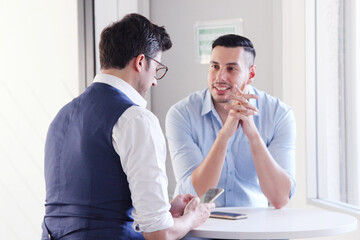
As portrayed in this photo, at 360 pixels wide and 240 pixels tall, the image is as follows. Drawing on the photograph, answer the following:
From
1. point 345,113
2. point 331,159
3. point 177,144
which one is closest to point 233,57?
point 177,144

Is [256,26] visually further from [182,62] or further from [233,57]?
[233,57]

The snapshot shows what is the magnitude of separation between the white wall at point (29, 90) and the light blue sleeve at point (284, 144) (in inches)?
55.7

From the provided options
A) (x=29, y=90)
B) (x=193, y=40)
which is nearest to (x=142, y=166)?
(x=29, y=90)

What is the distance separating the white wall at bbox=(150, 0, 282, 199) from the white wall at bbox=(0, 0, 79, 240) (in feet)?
3.36

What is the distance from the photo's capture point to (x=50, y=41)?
348 cm

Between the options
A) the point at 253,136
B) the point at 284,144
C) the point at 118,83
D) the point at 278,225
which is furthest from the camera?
the point at 284,144

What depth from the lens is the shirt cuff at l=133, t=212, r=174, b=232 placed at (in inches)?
65.9

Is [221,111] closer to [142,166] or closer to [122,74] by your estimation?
[122,74]

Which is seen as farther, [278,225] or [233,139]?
[233,139]

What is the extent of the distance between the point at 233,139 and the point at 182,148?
0.83ft

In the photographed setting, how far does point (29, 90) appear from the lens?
136 inches

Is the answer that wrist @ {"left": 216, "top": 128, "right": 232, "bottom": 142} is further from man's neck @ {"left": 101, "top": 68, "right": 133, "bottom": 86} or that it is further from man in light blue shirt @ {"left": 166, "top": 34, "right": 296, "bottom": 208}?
man's neck @ {"left": 101, "top": 68, "right": 133, "bottom": 86}

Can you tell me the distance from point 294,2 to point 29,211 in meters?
2.29

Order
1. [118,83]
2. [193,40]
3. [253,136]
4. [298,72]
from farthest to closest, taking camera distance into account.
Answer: [193,40] < [298,72] < [253,136] < [118,83]
